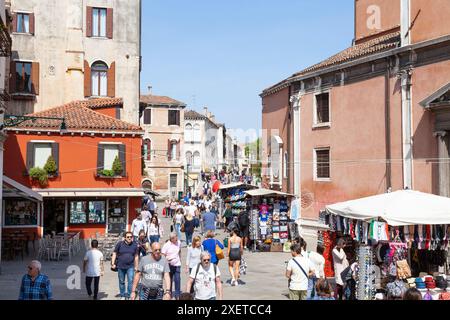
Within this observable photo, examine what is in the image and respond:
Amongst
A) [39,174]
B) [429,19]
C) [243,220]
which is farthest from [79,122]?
[429,19]

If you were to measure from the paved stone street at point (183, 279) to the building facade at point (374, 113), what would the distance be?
4.74 metres

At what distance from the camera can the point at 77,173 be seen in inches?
968

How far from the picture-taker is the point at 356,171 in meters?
22.1

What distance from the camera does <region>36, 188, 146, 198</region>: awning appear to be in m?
23.7

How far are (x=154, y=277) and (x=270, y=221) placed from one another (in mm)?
12250

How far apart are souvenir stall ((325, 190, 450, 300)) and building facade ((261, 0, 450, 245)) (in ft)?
20.5

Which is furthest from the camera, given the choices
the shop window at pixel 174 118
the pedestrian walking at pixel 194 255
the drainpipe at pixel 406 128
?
the shop window at pixel 174 118

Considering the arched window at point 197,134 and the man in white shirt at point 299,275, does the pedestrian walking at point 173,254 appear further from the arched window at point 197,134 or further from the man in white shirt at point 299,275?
the arched window at point 197,134

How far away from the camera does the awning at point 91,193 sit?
77.9 feet

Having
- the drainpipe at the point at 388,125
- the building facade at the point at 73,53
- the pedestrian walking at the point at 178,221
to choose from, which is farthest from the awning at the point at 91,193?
the drainpipe at the point at 388,125

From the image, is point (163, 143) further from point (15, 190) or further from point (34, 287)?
point (34, 287)

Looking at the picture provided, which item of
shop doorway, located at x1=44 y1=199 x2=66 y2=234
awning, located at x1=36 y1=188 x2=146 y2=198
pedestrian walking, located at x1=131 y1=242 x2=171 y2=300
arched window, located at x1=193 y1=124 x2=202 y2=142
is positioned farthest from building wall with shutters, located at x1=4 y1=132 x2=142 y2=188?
arched window, located at x1=193 y1=124 x2=202 y2=142

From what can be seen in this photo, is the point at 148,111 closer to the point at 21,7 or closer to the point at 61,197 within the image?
the point at 21,7
